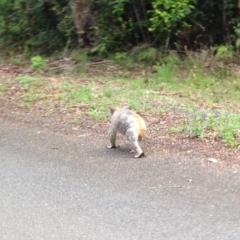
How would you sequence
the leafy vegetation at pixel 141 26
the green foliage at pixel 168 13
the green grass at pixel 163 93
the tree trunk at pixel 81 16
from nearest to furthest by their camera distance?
1. the green grass at pixel 163 93
2. the green foliage at pixel 168 13
3. the leafy vegetation at pixel 141 26
4. the tree trunk at pixel 81 16

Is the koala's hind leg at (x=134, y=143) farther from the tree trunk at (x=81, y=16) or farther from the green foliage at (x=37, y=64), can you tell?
the tree trunk at (x=81, y=16)

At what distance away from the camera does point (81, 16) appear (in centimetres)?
1383

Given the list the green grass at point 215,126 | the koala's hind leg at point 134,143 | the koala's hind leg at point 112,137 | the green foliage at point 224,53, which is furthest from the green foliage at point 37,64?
the koala's hind leg at point 134,143

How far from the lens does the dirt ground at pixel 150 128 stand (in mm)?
7531

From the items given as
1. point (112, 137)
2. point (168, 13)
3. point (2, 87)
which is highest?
point (168, 13)

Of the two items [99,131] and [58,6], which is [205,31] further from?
[99,131]

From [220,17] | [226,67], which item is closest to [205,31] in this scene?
[220,17]

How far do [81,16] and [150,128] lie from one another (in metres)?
5.78

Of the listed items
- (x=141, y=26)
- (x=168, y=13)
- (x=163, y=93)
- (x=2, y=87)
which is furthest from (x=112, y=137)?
(x=141, y=26)

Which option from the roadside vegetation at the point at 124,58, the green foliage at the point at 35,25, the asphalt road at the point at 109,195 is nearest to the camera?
the asphalt road at the point at 109,195

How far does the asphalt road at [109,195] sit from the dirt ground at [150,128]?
0.25 meters

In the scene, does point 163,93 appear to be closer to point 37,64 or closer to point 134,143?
point 134,143

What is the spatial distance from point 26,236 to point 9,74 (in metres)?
7.94

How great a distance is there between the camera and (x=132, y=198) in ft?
20.5
